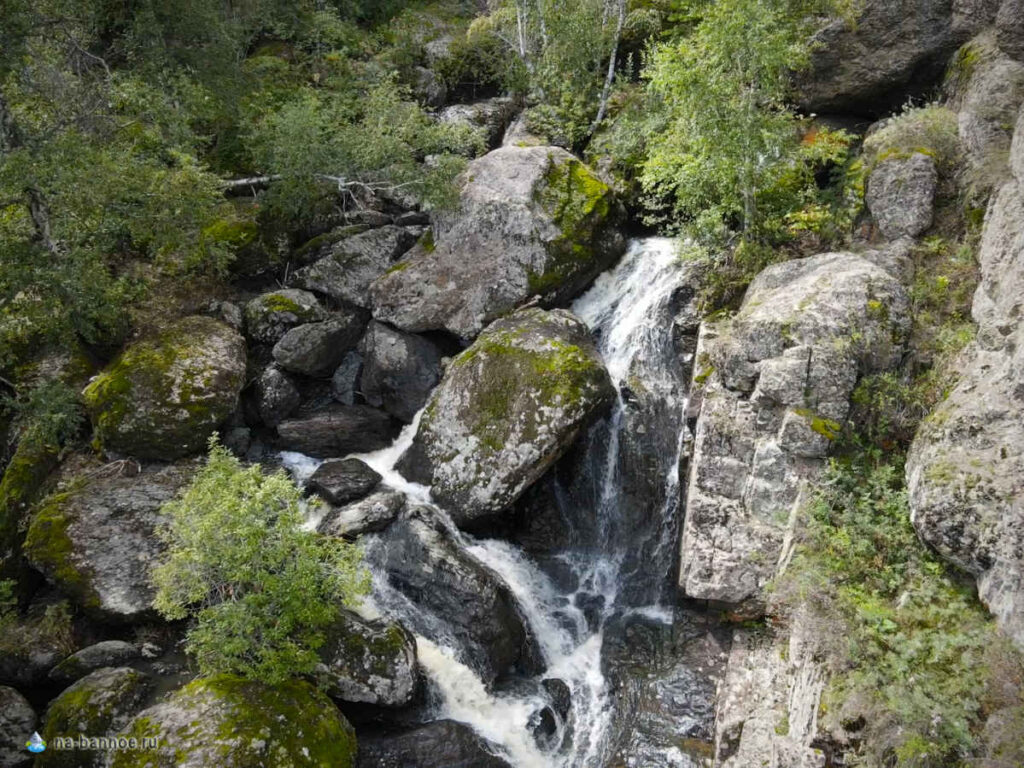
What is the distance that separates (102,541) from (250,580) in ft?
14.0

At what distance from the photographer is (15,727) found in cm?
922

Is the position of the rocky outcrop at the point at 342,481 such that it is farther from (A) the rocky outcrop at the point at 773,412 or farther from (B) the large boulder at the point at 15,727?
(A) the rocky outcrop at the point at 773,412


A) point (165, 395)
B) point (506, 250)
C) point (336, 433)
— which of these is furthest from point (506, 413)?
point (165, 395)

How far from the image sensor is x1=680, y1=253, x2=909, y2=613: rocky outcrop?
9625 millimetres

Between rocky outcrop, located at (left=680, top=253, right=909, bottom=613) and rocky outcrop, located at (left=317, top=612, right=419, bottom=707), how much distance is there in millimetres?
4572

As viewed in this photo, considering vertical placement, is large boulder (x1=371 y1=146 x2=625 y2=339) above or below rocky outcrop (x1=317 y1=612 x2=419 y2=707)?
above

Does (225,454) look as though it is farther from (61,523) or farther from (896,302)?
(896,302)

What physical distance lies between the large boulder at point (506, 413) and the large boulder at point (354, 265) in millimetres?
3947

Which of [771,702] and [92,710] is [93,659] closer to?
[92,710]

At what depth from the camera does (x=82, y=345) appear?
14.2 metres

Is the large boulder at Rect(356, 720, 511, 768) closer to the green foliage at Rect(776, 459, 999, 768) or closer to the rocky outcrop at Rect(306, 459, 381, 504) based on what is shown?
the rocky outcrop at Rect(306, 459, 381, 504)

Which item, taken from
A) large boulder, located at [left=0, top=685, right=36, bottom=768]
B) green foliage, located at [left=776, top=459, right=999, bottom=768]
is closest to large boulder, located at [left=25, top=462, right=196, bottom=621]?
large boulder, located at [left=0, top=685, right=36, bottom=768]

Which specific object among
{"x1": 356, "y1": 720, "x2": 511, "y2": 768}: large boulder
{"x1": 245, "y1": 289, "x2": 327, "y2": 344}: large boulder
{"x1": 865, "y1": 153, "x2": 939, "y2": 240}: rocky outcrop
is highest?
{"x1": 865, "y1": 153, "x2": 939, "y2": 240}: rocky outcrop

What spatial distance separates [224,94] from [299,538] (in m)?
14.4
